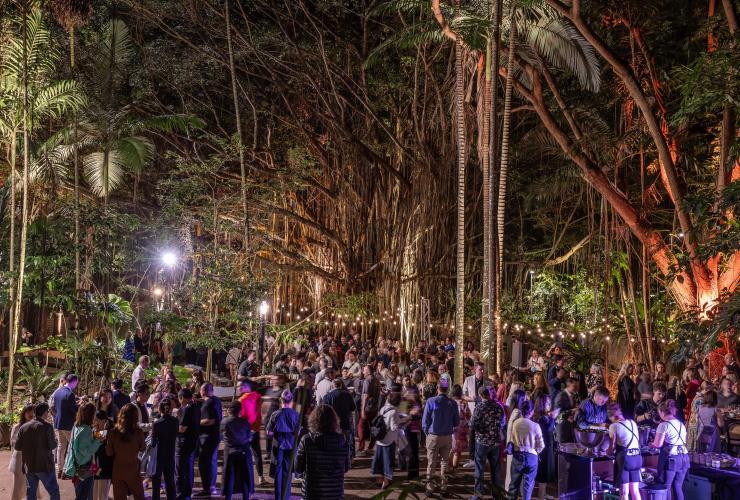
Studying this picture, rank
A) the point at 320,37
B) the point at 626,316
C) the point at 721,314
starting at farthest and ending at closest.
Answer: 1. the point at 320,37
2. the point at 626,316
3. the point at 721,314

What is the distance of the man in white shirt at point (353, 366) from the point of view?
13.9m

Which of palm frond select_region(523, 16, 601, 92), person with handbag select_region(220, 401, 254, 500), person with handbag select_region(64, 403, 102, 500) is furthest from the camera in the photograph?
palm frond select_region(523, 16, 601, 92)

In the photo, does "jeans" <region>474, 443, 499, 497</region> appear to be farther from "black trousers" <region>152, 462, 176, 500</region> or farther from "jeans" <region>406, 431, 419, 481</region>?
"black trousers" <region>152, 462, 176, 500</region>

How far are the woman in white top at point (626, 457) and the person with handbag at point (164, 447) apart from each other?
4.77m

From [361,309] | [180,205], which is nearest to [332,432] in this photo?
[180,205]

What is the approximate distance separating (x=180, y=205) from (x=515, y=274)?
13.5 m

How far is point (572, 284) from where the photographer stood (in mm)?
25016

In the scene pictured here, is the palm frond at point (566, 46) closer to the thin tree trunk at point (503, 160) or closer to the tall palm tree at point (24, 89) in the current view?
the thin tree trunk at point (503, 160)

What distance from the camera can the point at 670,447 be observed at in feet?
28.8

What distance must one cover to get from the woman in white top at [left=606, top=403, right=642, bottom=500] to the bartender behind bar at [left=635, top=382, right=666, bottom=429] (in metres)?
1.28

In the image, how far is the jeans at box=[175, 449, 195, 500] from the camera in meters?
Answer: 9.39

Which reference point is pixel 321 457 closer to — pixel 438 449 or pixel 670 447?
pixel 438 449

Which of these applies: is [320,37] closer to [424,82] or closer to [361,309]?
[424,82]

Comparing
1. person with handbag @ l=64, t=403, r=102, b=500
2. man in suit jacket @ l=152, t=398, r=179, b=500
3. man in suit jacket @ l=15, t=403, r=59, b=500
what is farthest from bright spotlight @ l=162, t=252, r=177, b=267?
person with handbag @ l=64, t=403, r=102, b=500
